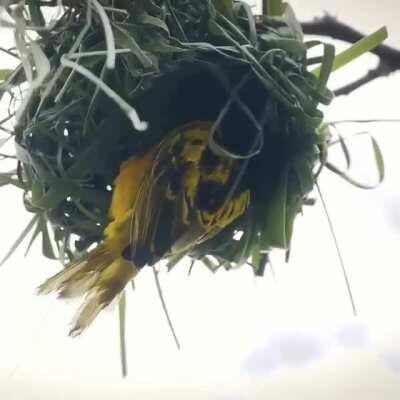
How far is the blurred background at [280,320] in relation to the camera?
2.44ft

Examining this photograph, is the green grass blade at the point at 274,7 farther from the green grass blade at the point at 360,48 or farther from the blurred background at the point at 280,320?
the blurred background at the point at 280,320

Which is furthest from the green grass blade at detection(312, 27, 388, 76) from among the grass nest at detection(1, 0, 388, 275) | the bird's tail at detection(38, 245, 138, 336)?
the bird's tail at detection(38, 245, 138, 336)

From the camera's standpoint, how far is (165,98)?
43cm

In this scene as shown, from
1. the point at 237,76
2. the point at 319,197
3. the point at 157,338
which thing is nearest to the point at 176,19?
the point at 237,76

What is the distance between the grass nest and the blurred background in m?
0.28

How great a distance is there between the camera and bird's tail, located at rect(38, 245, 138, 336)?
1.37 ft

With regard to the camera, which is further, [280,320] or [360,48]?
[280,320]

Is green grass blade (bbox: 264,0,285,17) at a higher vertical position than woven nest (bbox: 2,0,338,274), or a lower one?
higher

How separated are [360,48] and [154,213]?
166mm

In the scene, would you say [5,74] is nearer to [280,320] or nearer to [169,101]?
[169,101]

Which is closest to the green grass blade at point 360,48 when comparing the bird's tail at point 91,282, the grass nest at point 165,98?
the grass nest at point 165,98

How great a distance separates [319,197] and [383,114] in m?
0.30

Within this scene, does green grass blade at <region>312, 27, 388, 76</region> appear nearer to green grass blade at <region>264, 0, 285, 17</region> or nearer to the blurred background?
green grass blade at <region>264, 0, 285, 17</region>

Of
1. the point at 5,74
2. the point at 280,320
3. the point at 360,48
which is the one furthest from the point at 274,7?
the point at 280,320
